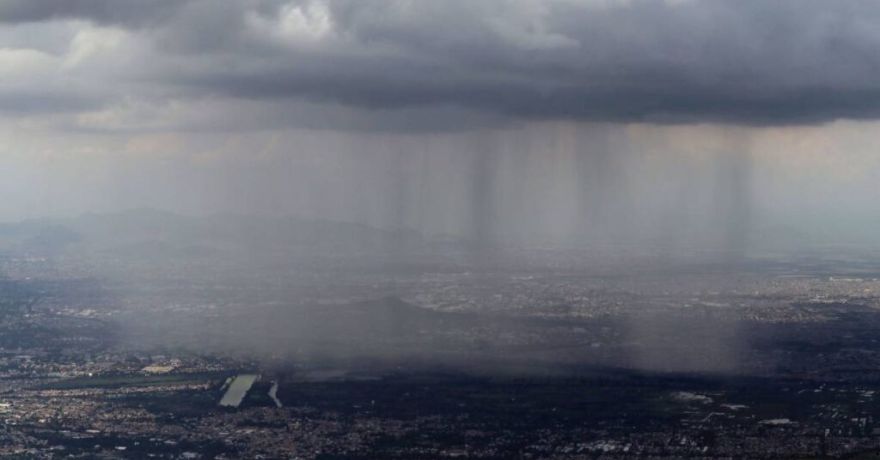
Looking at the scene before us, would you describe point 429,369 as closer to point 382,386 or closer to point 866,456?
point 382,386

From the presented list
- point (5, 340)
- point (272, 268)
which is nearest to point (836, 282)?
point (272, 268)

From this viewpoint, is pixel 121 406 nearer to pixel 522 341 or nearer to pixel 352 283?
pixel 522 341

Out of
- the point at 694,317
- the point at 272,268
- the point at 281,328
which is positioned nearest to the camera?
the point at 281,328

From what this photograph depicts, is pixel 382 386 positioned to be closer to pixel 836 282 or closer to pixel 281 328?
pixel 281 328

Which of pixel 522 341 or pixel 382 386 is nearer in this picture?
pixel 382 386

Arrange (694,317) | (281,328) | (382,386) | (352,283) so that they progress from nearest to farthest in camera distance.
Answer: (382,386) < (281,328) < (694,317) < (352,283)

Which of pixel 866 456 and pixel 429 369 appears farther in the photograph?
pixel 429 369

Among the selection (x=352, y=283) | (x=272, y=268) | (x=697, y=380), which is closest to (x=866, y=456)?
(x=697, y=380)

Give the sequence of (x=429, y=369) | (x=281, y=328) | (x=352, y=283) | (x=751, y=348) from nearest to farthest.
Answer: (x=429, y=369) → (x=751, y=348) → (x=281, y=328) → (x=352, y=283)

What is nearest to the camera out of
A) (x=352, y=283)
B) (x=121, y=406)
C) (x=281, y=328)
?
(x=121, y=406)
